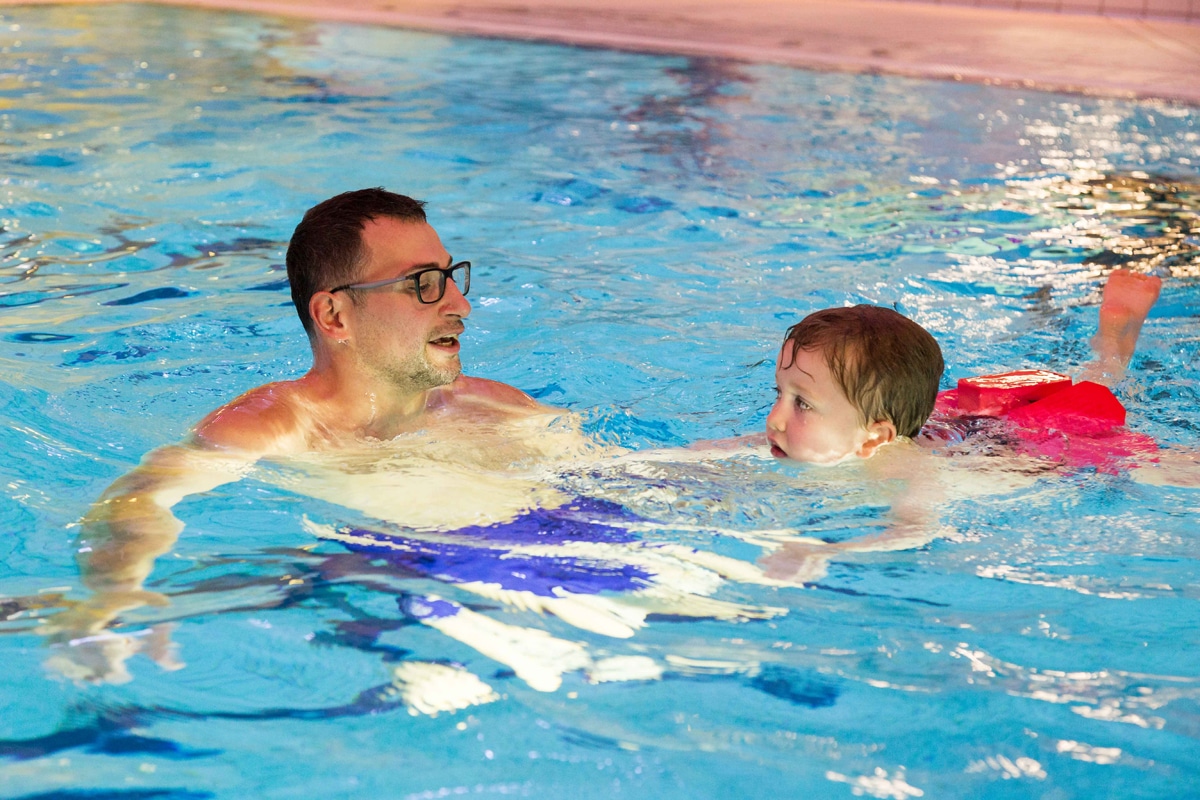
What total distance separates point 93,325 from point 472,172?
11.0ft

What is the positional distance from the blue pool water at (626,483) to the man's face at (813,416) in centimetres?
8

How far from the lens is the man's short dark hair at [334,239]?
3180 mm

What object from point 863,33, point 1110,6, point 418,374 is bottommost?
point 418,374

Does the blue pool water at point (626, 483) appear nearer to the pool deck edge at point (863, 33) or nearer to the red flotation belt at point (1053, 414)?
the red flotation belt at point (1053, 414)

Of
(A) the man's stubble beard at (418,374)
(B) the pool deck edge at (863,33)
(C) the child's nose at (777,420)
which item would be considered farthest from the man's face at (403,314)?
(B) the pool deck edge at (863,33)

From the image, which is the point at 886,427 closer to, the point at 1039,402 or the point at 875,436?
the point at 875,436

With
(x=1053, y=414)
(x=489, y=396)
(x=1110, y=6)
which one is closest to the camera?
(x=1053, y=414)

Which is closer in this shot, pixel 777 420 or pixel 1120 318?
pixel 777 420

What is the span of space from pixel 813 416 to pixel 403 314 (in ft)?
3.63

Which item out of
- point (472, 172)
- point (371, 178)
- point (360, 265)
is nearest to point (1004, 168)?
point (472, 172)

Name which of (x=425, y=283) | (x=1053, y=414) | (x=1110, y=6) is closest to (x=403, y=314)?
(x=425, y=283)

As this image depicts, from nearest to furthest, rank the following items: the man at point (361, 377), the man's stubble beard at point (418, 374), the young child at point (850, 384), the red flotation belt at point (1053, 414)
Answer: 1. the man at point (361, 377)
2. the young child at point (850, 384)
3. the man's stubble beard at point (418, 374)
4. the red flotation belt at point (1053, 414)

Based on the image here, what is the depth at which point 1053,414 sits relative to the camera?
11.7 ft

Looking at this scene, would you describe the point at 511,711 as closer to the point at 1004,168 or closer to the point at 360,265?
the point at 360,265
